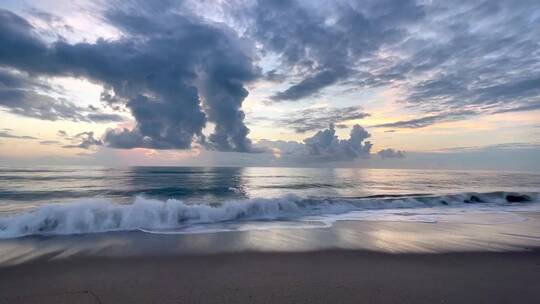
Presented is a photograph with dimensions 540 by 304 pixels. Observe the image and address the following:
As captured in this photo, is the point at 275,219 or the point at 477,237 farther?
the point at 275,219

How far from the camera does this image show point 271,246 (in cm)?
776

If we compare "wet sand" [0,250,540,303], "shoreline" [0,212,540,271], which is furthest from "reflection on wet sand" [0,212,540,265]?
"wet sand" [0,250,540,303]

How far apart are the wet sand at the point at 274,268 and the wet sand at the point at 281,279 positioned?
0.06 feet

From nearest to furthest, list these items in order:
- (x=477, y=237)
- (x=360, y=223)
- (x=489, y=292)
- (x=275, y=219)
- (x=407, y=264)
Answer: (x=489, y=292) → (x=407, y=264) → (x=477, y=237) → (x=360, y=223) → (x=275, y=219)

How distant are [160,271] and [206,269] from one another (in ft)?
3.01

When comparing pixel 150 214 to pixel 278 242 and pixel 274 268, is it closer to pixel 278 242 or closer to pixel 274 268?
pixel 278 242

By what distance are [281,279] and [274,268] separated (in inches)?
26.4

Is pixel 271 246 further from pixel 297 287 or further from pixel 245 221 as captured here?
pixel 245 221

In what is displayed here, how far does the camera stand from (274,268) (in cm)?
586

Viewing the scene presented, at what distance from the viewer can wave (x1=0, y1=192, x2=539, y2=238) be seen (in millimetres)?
9539

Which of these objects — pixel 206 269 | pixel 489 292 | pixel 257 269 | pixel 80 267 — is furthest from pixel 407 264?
pixel 80 267

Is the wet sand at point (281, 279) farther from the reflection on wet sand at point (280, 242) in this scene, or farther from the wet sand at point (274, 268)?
the reflection on wet sand at point (280, 242)

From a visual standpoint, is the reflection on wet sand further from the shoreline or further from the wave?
the wave

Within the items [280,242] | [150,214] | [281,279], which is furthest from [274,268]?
[150,214]
